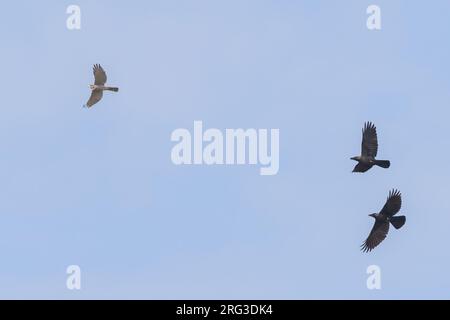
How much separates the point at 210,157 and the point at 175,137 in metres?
1.42

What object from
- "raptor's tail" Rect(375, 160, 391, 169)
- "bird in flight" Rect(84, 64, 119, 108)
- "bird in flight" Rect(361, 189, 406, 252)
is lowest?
"bird in flight" Rect(361, 189, 406, 252)

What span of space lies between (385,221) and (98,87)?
9363 millimetres

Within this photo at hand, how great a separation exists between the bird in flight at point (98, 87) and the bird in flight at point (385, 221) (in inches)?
338

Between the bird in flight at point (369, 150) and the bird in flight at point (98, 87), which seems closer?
the bird in flight at point (369, 150)

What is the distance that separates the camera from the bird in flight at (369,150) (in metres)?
47.4

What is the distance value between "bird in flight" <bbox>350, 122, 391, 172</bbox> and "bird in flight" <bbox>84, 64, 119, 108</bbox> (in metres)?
7.49

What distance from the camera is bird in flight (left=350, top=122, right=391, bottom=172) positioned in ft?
155

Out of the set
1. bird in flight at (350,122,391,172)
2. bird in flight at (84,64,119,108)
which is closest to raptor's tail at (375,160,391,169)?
bird in flight at (350,122,391,172)

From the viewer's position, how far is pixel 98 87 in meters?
49.5

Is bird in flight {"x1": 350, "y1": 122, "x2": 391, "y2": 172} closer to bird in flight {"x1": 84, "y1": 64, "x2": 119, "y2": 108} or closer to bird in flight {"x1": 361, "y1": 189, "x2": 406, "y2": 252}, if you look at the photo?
bird in flight {"x1": 361, "y1": 189, "x2": 406, "y2": 252}

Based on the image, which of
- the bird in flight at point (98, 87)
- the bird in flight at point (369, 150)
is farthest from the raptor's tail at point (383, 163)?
the bird in flight at point (98, 87)

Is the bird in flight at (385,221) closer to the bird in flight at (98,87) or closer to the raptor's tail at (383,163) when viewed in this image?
the raptor's tail at (383,163)
